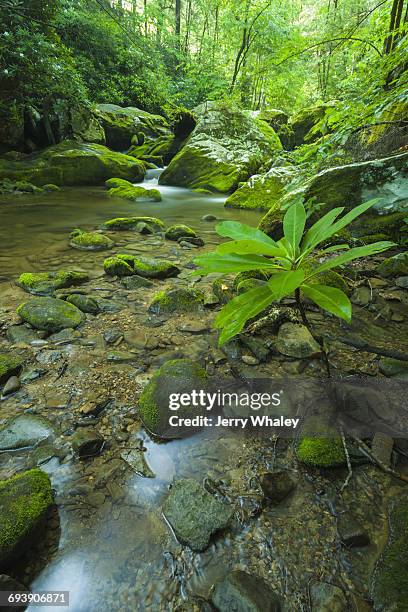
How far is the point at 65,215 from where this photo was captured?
699 cm

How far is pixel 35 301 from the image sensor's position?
106 inches

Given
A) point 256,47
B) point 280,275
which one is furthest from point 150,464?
point 256,47

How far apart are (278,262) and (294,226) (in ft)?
0.61

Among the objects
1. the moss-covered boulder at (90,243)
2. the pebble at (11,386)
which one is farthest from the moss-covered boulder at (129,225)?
the pebble at (11,386)

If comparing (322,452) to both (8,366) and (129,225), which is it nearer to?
(8,366)

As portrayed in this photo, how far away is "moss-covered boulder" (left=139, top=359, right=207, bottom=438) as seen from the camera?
1.64 m

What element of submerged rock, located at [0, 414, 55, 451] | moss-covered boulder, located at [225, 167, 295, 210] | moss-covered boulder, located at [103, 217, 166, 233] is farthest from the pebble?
moss-covered boulder, located at [225, 167, 295, 210]

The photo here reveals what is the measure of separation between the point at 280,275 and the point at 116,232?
5195 millimetres

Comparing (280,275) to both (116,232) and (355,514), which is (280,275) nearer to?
(355,514)

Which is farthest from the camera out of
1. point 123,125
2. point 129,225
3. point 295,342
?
point 123,125

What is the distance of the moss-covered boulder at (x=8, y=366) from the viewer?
75.9 inches

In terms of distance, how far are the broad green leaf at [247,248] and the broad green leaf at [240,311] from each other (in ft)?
0.49

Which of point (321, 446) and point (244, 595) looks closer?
point (244, 595)

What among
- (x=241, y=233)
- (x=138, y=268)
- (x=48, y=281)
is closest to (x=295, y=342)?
(x=241, y=233)
